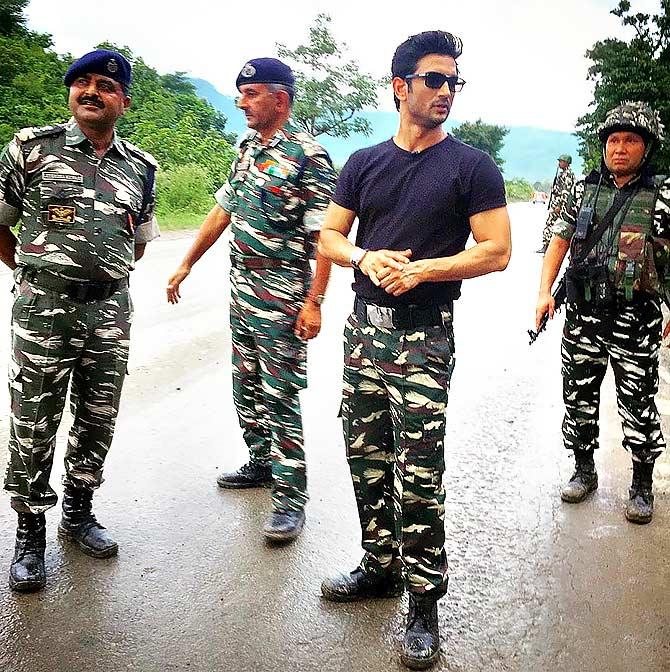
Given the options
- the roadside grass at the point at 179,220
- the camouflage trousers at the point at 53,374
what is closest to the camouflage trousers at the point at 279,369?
the camouflage trousers at the point at 53,374

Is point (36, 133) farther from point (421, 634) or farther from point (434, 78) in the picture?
point (421, 634)

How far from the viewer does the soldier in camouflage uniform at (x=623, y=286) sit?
11.5 feet

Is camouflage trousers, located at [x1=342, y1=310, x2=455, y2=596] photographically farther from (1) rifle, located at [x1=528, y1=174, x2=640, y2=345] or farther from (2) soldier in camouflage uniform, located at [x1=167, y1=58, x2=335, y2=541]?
(1) rifle, located at [x1=528, y1=174, x2=640, y2=345]

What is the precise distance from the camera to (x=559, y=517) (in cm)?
369

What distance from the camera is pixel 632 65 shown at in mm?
12531

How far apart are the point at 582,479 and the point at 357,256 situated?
219cm

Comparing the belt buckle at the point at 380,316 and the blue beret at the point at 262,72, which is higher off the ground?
the blue beret at the point at 262,72

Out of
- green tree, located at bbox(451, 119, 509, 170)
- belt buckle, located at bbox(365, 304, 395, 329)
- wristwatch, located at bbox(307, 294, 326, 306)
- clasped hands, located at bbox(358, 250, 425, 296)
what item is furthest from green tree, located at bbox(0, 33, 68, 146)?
green tree, located at bbox(451, 119, 509, 170)

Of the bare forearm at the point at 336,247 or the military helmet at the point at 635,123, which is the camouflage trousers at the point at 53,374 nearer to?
the bare forearm at the point at 336,247

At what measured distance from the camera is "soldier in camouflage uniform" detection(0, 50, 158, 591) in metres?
2.84

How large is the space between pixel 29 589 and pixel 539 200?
52.9 m

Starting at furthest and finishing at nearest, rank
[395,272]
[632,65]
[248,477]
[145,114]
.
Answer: [145,114] < [632,65] < [248,477] < [395,272]

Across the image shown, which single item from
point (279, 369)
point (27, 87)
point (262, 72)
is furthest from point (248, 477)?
point (27, 87)

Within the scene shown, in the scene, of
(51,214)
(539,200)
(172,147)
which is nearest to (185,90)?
(172,147)
